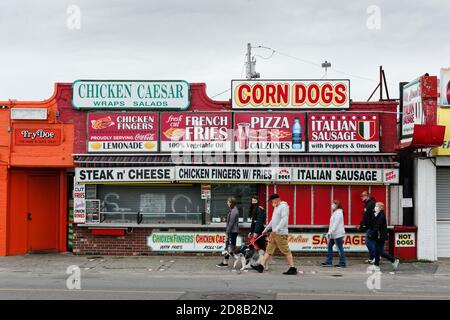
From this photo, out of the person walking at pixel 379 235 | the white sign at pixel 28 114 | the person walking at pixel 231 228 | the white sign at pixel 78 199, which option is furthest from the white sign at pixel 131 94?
the person walking at pixel 379 235

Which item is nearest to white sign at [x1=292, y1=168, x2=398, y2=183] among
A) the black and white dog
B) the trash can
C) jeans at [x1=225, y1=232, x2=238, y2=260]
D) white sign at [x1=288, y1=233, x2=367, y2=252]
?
the trash can

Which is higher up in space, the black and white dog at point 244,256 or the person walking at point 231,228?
the person walking at point 231,228

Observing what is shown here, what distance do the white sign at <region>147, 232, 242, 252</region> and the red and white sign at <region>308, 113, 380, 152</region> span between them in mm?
3567

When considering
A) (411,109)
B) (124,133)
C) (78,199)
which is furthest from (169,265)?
(411,109)

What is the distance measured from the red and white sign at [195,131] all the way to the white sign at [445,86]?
5.94 meters

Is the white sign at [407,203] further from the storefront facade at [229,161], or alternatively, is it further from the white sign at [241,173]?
the white sign at [241,173]

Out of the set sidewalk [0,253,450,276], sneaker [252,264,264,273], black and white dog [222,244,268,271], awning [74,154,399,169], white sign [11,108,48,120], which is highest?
white sign [11,108,48,120]

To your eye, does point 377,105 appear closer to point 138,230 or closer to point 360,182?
point 360,182

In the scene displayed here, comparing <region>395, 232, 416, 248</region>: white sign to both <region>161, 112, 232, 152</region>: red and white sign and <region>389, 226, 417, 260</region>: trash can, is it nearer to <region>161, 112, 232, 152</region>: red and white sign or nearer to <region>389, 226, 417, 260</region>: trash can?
<region>389, 226, 417, 260</region>: trash can

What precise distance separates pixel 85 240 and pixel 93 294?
6792 mm

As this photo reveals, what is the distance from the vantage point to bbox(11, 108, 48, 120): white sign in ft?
59.6

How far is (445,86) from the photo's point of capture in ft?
57.6

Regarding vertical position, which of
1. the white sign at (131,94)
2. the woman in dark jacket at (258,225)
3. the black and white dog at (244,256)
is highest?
the white sign at (131,94)

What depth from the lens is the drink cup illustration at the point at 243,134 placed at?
1812 cm
